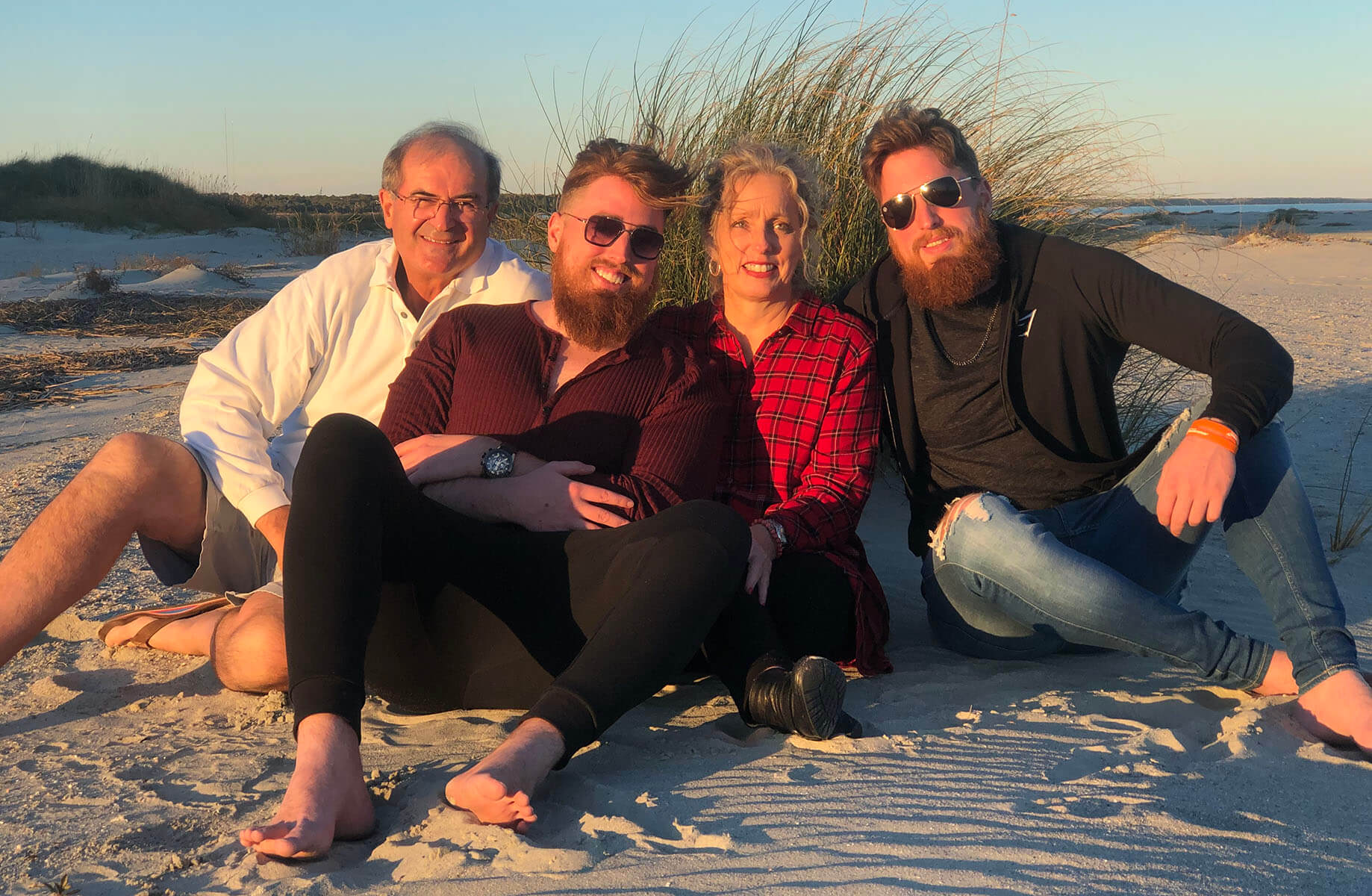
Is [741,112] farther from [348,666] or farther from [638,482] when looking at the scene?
[348,666]

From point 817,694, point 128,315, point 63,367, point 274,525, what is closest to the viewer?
point 817,694

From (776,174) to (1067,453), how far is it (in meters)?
1.19

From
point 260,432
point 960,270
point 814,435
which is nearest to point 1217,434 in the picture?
point 960,270

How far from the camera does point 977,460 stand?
3299 millimetres

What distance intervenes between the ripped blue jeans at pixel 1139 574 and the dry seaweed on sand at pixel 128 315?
8340mm

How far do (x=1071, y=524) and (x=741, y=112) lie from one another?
287cm

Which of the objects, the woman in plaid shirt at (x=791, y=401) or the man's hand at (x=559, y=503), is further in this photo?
the woman in plaid shirt at (x=791, y=401)

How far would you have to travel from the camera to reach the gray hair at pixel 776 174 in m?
3.24

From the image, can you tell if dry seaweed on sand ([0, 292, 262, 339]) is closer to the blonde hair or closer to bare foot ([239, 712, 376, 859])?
the blonde hair

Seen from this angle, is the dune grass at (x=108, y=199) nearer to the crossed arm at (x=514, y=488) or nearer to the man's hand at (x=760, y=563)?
the crossed arm at (x=514, y=488)

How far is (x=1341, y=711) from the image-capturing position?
2.67 m

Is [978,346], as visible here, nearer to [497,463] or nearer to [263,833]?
[497,463]

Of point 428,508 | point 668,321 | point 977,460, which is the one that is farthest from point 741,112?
point 428,508

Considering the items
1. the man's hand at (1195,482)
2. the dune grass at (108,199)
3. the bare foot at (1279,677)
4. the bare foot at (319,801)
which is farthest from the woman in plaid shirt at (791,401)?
the dune grass at (108,199)
